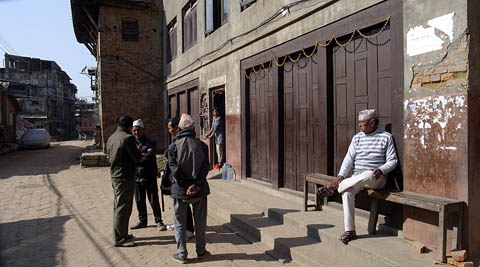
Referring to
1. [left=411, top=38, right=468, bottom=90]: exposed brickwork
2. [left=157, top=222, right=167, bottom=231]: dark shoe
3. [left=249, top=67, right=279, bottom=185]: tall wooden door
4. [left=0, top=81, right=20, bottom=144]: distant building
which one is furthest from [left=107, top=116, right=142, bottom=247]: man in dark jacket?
[left=0, top=81, right=20, bottom=144]: distant building

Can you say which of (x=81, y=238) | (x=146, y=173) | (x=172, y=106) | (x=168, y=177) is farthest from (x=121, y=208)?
(x=172, y=106)

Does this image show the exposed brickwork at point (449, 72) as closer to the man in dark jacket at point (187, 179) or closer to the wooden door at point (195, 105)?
the man in dark jacket at point (187, 179)

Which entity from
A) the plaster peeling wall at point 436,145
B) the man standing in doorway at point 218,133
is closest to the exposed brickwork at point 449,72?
the plaster peeling wall at point 436,145

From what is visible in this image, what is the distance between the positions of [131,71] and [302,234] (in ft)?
44.1

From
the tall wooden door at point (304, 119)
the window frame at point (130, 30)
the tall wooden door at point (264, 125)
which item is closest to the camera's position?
the tall wooden door at point (304, 119)

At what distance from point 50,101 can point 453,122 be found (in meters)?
52.1

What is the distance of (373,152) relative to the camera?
419 cm

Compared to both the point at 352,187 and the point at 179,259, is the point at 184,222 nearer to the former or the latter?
the point at 179,259

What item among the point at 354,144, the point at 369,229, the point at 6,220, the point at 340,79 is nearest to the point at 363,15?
the point at 340,79

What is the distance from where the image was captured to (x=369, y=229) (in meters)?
4.26

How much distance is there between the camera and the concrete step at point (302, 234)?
362cm

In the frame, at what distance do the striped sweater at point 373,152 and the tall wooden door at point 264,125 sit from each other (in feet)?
8.47

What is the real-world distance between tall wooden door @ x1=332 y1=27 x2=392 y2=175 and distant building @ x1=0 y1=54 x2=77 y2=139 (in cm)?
4601

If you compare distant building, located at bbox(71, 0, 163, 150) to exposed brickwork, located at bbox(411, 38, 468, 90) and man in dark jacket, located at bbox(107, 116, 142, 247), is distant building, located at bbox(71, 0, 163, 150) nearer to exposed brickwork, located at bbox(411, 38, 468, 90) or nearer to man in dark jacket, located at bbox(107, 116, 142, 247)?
man in dark jacket, located at bbox(107, 116, 142, 247)
